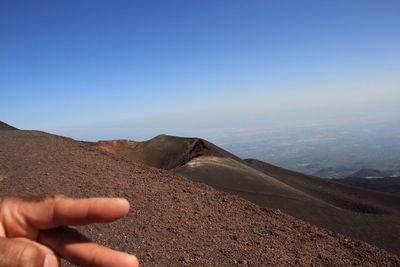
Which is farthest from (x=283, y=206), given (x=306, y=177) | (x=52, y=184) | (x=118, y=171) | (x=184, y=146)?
(x=306, y=177)

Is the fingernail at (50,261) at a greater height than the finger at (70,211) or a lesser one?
lesser

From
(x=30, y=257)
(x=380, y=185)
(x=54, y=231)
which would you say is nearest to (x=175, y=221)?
(x=54, y=231)

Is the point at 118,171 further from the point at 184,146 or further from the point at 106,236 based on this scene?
the point at 184,146

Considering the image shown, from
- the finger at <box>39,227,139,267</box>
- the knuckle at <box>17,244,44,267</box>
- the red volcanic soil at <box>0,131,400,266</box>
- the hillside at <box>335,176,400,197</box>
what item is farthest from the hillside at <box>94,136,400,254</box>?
the hillside at <box>335,176,400,197</box>

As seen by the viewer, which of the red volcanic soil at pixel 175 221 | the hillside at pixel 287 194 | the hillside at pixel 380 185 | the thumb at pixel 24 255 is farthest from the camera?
the hillside at pixel 380 185

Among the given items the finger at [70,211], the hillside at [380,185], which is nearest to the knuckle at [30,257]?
the finger at [70,211]

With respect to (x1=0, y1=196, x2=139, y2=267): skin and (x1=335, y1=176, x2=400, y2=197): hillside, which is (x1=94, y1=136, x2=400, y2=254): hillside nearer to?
(x1=0, y1=196, x2=139, y2=267): skin

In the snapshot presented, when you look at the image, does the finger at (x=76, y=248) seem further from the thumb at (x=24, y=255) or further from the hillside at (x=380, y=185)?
the hillside at (x=380, y=185)
